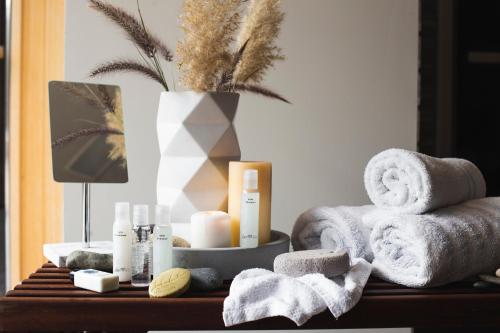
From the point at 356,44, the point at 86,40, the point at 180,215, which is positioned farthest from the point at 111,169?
the point at 356,44

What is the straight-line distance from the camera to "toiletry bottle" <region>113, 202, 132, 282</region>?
1.00 meters

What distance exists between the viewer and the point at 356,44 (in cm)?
172

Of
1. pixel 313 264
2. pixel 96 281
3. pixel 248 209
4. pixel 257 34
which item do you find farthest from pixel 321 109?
pixel 96 281

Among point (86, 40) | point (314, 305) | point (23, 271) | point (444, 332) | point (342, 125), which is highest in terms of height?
point (86, 40)

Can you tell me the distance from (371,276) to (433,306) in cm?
16

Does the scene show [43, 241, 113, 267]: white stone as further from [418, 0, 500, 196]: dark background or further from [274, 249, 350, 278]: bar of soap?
[418, 0, 500, 196]: dark background

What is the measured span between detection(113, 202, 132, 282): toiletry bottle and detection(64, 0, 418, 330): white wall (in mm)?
644

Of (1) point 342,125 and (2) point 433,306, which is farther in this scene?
(1) point 342,125

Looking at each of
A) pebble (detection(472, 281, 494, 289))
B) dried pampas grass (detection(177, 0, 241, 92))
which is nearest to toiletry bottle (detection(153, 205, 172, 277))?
dried pampas grass (detection(177, 0, 241, 92))

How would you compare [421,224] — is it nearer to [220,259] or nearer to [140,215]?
[220,259]

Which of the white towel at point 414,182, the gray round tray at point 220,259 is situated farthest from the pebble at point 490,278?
the gray round tray at point 220,259

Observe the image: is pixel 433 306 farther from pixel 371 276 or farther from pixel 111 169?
pixel 111 169

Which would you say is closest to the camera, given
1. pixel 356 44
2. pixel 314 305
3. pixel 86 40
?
pixel 314 305

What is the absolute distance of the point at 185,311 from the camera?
2.88 ft
